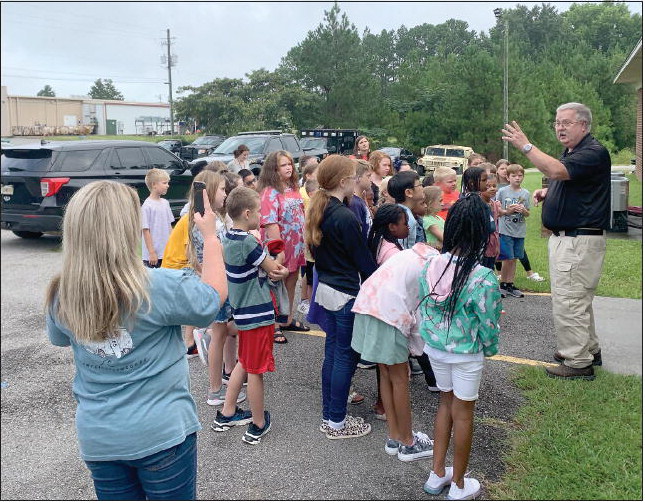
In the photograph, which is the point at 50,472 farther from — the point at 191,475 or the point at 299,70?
the point at 299,70

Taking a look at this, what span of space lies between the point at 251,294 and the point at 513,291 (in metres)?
4.55

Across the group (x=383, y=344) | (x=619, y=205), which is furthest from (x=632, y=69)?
(x=383, y=344)

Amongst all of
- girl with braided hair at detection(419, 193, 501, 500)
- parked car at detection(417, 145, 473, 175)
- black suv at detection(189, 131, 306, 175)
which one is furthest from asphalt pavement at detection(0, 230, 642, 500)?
parked car at detection(417, 145, 473, 175)

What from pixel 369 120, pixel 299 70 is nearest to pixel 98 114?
pixel 299 70

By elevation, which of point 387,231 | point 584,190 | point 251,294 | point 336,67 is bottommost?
point 251,294

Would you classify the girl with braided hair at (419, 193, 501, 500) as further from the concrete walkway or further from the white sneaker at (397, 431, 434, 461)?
the concrete walkway

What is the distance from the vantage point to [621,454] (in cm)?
357

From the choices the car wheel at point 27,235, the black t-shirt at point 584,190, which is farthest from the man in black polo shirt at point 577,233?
the car wheel at point 27,235

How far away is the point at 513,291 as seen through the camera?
24.2 ft

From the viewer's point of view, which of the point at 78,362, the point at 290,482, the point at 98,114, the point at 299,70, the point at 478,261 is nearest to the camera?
the point at 78,362

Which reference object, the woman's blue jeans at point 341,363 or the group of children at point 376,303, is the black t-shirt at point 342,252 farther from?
the woman's blue jeans at point 341,363

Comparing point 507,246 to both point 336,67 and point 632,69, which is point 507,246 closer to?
point 632,69

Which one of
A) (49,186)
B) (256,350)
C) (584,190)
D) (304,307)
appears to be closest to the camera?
(256,350)

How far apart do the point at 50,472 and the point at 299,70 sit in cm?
4054
